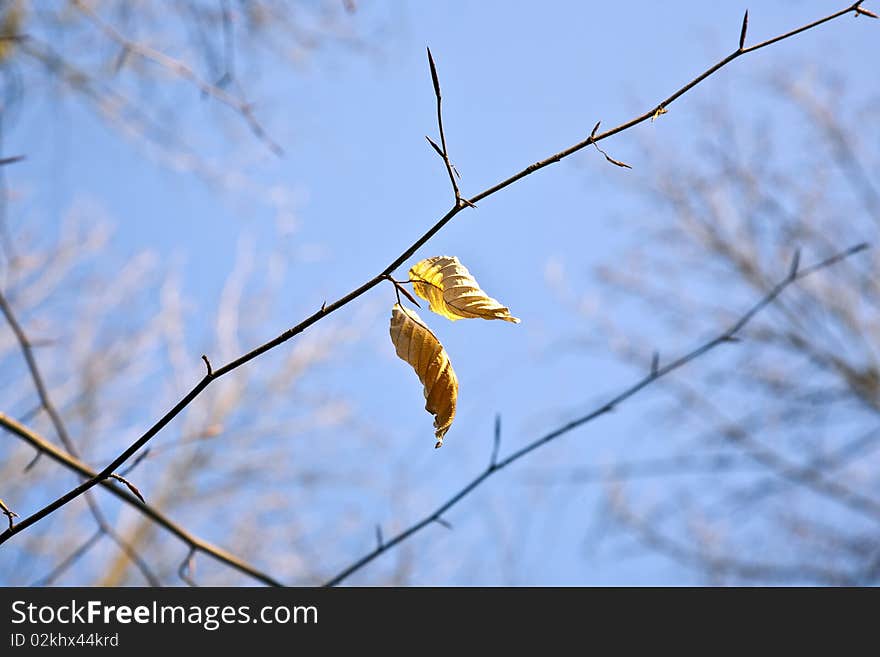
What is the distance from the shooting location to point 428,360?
91 centimetres

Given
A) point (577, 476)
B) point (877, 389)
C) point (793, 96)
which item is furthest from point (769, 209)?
point (577, 476)

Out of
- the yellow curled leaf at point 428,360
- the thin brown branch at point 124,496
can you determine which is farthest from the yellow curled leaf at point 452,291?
the thin brown branch at point 124,496

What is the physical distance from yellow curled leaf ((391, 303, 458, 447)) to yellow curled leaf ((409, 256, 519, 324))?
33 millimetres

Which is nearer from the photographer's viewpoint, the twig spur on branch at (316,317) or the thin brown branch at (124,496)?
the twig spur on branch at (316,317)

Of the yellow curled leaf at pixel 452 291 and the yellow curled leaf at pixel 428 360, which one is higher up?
the yellow curled leaf at pixel 452 291

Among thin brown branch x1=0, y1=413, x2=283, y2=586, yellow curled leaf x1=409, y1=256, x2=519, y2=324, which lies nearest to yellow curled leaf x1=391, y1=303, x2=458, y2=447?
yellow curled leaf x1=409, y1=256, x2=519, y2=324

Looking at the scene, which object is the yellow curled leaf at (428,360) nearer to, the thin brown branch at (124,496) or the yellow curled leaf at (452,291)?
the yellow curled leaf at (452,291)

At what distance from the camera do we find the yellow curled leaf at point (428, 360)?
2.96 feet

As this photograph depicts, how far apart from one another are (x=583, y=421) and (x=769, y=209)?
4471 millimetres

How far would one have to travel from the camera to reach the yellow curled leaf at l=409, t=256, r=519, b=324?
900 millimetres

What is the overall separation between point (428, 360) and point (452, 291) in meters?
0.08

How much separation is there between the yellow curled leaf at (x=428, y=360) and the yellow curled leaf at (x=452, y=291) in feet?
0.11

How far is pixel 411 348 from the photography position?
0.90 meters
